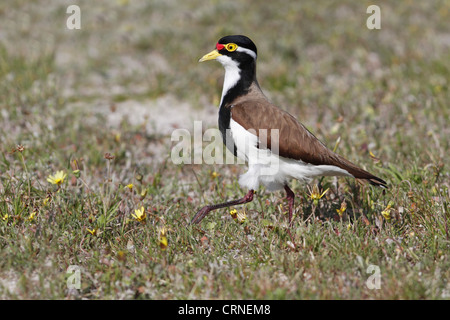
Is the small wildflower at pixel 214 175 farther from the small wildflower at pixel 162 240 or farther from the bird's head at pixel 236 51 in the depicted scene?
the small wildflower at pixel 162 240

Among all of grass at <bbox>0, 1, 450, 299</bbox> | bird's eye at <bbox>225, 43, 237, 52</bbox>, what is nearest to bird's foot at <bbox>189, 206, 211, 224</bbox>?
grass at <bbox>0, 1, 450, 299</bbox>

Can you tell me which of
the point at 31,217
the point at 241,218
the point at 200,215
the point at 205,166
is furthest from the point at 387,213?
the point at 31,217

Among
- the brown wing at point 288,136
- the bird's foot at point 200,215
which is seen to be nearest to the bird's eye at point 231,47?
the brown wing at point 288,136

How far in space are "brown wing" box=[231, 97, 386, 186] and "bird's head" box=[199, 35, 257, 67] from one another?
56 centimetres

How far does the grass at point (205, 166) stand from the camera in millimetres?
4234

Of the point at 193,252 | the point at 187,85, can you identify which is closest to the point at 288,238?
the point at 193,252

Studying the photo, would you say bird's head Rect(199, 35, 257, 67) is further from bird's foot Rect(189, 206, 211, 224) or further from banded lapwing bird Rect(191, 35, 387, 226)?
bird's foot Rect(189, 206, 211, 224)

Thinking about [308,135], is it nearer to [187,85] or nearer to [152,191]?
[152,191]

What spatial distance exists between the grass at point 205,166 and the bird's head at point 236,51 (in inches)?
49.9

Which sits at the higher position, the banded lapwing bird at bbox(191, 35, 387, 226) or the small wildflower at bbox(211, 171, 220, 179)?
the banded lapwing bird at bbox(191, 35, 387, 226)

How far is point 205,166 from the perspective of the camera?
21.8 feet

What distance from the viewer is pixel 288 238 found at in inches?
185

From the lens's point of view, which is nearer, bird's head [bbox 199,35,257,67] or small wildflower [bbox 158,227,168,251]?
small wildflower [bbox 158,227,168,251]

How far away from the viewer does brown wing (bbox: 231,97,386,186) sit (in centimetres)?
477
